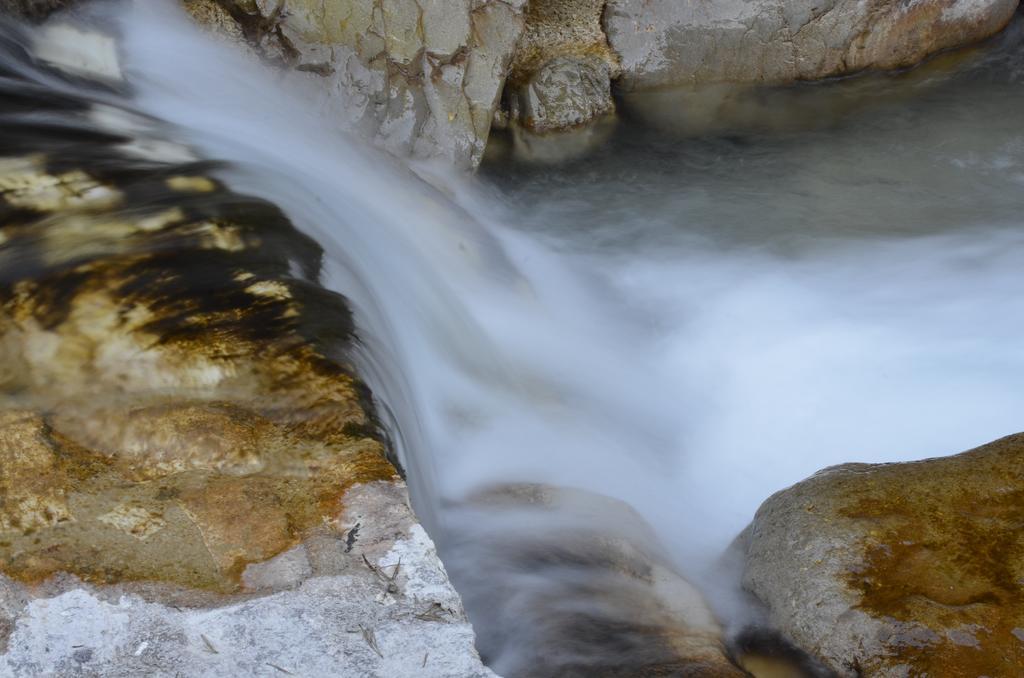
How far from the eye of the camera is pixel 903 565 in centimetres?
280

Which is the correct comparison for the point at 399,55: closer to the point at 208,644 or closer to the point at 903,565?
the point at 903,565

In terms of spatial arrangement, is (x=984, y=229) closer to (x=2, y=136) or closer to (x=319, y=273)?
(x=319, y=273)

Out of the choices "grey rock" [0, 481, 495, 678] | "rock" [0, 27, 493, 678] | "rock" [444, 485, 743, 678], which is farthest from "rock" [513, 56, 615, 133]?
"grey rock" [0, 481, 495, 678]

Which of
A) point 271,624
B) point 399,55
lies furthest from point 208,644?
point 399,55

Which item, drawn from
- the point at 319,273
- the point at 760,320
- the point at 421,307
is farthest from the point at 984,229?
the point at 319,273

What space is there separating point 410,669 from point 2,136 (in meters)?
2.81

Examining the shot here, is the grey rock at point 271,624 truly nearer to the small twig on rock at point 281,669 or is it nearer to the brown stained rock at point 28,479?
the small twig on rock at point 281,669

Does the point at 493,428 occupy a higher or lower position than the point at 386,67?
lower

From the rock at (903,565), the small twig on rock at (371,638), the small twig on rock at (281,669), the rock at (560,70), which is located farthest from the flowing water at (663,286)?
the small twig on rock at (281,669)

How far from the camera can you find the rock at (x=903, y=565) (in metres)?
2.60

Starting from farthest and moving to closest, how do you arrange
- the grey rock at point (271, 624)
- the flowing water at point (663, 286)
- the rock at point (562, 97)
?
the rock at point (562, 97), the flowing water at point (663, 286), the grey rock at point (271, 624)

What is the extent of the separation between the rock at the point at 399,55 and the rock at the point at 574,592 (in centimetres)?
279

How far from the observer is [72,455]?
8.24 feet

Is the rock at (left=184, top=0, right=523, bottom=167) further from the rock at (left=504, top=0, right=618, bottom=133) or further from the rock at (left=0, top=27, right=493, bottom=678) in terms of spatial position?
the rock at (left=0, top=27, right=493, bottom=678)
